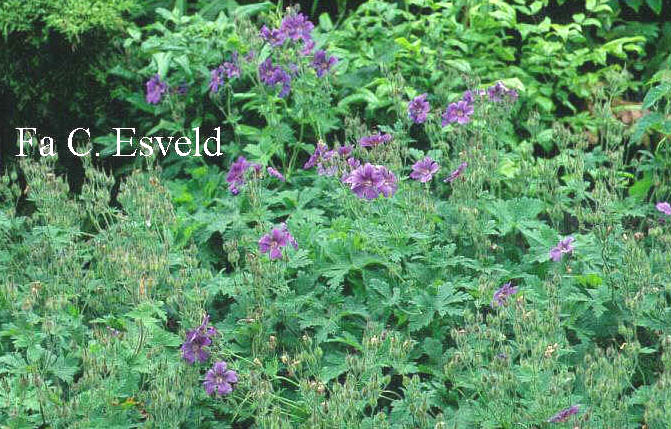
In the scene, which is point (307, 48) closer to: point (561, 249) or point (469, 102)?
point (469, 102)

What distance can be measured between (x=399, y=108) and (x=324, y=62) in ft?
2.09

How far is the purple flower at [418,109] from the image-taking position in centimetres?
431

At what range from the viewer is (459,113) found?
4281mm

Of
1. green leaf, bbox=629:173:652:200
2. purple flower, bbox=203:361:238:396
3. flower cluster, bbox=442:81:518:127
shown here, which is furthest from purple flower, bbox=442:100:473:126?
purple flower, bbox=203:361:238:396

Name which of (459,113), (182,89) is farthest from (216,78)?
(459,113)

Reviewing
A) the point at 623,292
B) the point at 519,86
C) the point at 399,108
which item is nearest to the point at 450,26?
the point at 519,86

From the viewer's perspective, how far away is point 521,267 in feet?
12.7

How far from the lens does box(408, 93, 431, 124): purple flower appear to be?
14.1 feet

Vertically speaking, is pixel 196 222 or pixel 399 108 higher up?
pixel 399 108

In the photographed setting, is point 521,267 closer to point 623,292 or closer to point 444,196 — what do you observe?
point 623,292

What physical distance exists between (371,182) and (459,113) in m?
0.86

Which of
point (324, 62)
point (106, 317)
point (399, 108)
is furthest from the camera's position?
point (324, 62)

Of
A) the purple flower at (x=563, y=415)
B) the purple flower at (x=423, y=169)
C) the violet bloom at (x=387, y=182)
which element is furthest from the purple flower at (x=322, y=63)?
the purple flower at (x=563, y=415)

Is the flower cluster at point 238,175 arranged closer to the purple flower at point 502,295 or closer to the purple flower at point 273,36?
the purple flower at point 273,36
